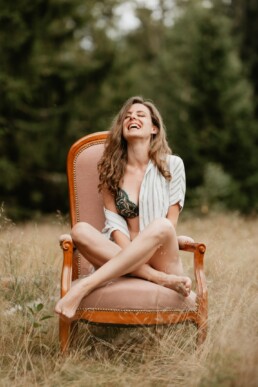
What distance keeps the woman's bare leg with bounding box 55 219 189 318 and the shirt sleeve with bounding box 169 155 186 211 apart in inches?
17.5

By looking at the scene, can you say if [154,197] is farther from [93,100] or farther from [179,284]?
[93,100]

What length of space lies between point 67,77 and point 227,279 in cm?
770

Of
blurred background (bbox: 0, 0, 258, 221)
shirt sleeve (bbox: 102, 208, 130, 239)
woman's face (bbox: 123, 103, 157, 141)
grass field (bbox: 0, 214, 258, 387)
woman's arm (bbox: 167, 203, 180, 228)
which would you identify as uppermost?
blurred background (bbox: 0, 0, 258, 221)

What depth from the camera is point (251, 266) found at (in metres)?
4.11

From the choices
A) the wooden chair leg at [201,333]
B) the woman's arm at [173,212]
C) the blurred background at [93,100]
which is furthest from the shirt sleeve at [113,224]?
the blurred background at [93,100]

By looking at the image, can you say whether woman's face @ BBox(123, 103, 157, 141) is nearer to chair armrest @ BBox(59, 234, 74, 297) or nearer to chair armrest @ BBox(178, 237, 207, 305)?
chair armrest @ BBox(178, 237, 207, 305)

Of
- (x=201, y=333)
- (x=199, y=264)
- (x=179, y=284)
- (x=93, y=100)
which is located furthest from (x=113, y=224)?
(x=93, y=100)

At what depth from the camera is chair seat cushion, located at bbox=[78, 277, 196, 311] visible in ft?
9.54

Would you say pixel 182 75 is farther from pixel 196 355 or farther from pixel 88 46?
pixel 196 355

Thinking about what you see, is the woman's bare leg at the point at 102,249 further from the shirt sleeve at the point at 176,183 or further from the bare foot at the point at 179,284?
the shirt sleeve at the point at 176,183

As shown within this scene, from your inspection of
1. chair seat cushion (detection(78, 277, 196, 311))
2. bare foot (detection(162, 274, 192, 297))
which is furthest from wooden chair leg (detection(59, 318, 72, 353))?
bare foot (detection(162, 274, 192, 297))

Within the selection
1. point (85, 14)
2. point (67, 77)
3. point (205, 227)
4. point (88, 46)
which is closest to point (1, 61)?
point (67, 77)

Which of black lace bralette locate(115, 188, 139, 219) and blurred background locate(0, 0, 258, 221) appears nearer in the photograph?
black lace bralette locate(115, 188, 139, 219)

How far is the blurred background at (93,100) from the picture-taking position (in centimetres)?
988
